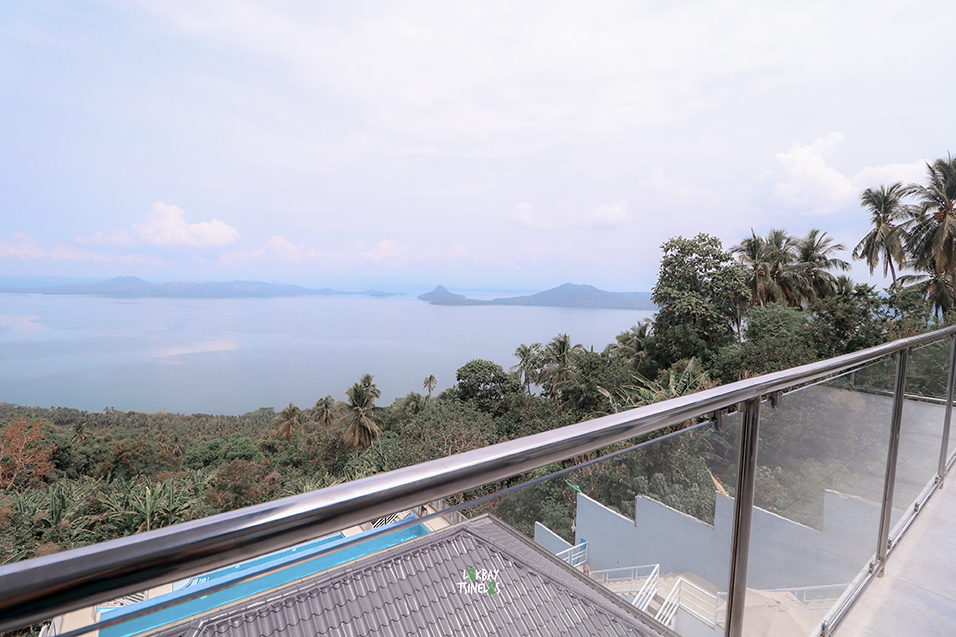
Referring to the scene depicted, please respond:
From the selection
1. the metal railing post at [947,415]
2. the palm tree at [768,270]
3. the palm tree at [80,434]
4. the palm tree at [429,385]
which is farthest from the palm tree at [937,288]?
the palm tree at [80,434]

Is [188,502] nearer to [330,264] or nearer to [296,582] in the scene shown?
[296,582]

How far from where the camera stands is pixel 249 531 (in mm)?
377

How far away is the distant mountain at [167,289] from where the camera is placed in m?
112

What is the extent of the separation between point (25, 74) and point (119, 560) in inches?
4987

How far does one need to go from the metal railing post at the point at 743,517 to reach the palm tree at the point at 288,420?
3736cm

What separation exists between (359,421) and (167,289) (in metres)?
114

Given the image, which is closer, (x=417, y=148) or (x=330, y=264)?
(x=417, y=148)

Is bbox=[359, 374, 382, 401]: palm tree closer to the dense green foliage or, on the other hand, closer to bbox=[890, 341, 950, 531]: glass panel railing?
the dense green foliage

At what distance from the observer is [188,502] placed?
20.8 m

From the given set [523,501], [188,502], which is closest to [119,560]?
[523,501]

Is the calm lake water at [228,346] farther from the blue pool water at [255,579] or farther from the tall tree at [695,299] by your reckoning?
the blue pool water at [255,579]

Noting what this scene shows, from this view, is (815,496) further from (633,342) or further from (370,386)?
(370,386)

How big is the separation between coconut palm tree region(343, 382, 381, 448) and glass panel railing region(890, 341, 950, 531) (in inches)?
1156

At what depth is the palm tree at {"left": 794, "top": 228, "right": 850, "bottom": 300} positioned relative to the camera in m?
23.1
